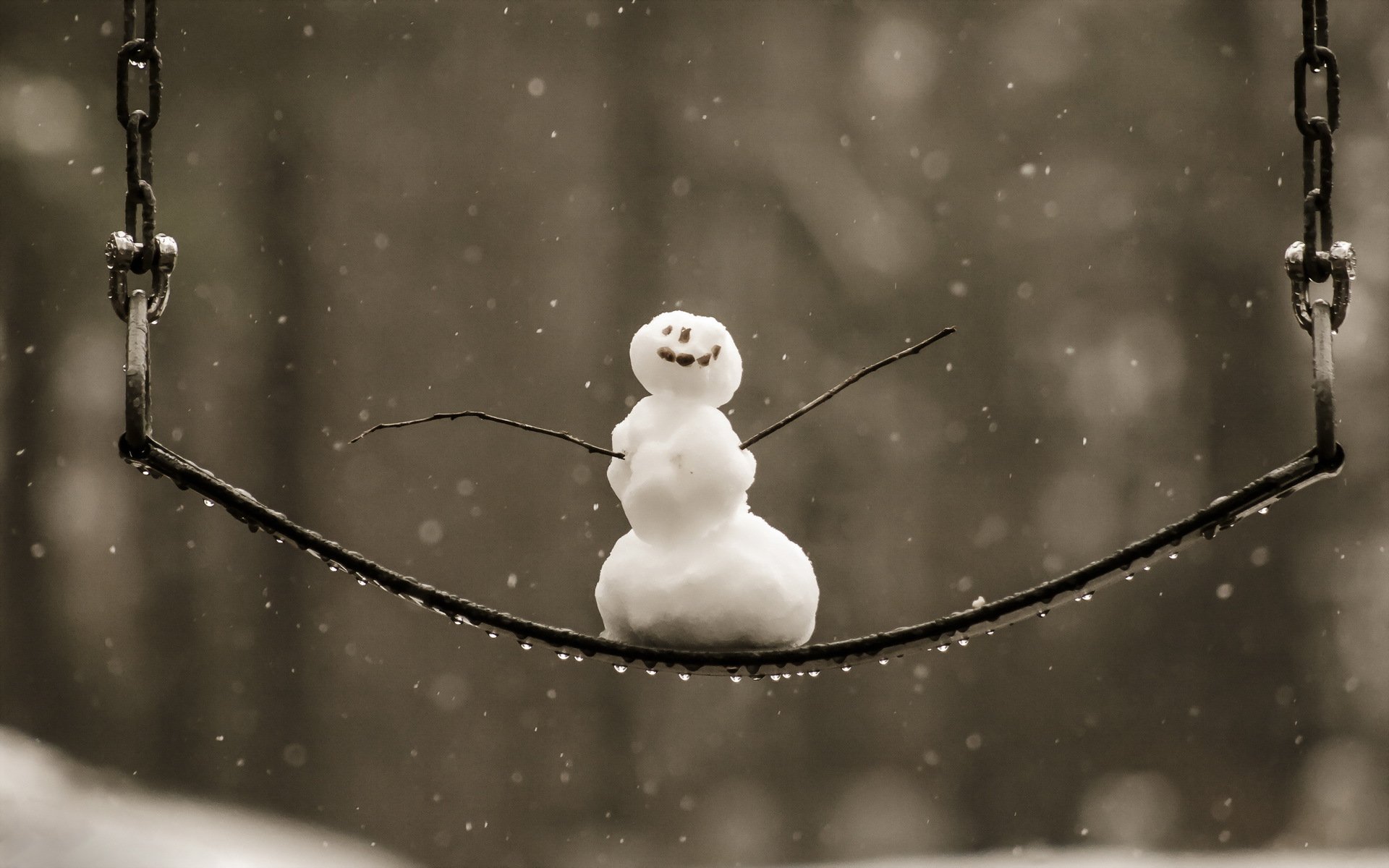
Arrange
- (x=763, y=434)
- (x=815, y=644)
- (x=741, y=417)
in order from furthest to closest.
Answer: (x=741, y=417) → (x=763, y=434) → (x=815, y=644)

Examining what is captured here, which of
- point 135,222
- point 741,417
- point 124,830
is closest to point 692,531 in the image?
point 135,222

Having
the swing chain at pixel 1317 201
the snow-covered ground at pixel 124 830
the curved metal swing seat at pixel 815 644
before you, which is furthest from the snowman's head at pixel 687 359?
the snow-covered ground at pixel 124 830

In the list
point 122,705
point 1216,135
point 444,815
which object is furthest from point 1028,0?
point 122,705

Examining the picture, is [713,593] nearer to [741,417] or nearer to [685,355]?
[685,355]

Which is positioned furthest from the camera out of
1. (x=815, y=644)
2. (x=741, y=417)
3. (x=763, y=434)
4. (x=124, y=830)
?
(x=741, y=417)

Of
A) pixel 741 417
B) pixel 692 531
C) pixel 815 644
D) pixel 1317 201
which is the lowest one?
pixel 815 644

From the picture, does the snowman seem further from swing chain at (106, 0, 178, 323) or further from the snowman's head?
swing chain at (106, 0, 178, 323)

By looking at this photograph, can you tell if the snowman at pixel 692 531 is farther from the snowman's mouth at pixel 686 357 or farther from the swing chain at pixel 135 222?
the swing chain at pixel 135 222

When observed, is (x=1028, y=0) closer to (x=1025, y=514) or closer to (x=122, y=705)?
(x=1025, y=514)
